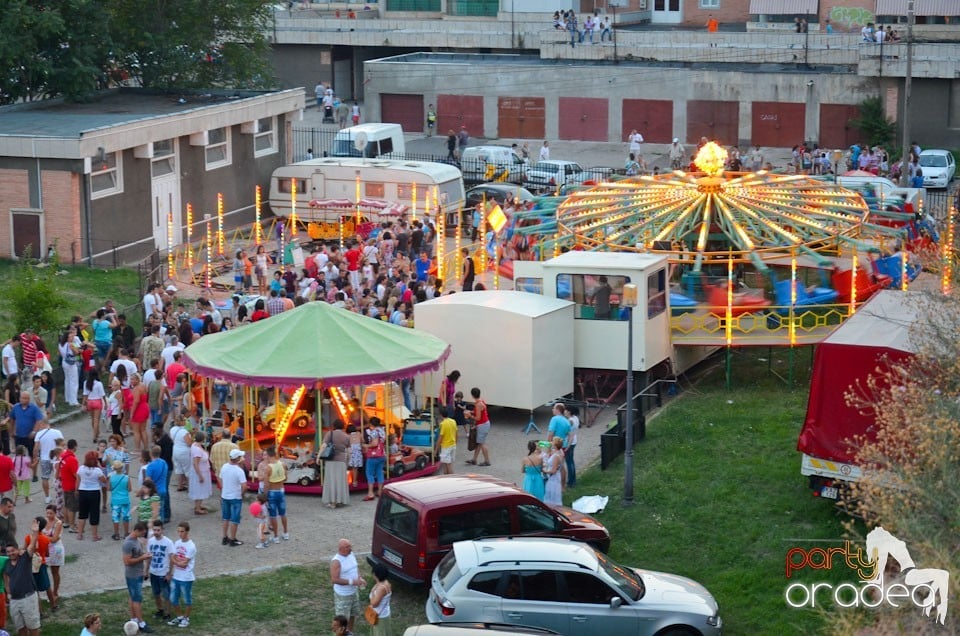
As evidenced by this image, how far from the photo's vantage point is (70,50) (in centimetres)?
4247

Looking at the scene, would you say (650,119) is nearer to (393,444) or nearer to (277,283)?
(277,283)

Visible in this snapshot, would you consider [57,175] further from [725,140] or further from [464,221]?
[725,140]

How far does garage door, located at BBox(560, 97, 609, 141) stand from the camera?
5812 cm

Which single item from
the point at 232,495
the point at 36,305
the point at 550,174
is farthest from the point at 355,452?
the point at 550,174

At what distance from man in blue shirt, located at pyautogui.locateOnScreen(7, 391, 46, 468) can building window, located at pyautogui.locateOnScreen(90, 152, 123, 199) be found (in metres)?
14.0

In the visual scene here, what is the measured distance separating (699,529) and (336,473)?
16.9 ft

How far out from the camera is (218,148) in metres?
41.7

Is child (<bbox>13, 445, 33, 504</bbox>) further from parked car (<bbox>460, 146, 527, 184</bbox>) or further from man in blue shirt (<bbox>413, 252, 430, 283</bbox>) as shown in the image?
parked car (<bbox>460, 146, 527, 184</bbox>)

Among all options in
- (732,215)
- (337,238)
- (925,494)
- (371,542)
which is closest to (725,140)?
(337,238)

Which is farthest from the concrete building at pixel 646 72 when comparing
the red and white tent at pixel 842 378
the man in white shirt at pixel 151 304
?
the red and white tent at pixel 842 378

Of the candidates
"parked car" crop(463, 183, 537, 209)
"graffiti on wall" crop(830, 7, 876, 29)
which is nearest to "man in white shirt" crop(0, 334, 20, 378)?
"parked car" crop(463, 183, 537, 209)

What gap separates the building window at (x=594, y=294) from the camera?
26.3 meters

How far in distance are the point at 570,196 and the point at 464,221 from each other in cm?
1057

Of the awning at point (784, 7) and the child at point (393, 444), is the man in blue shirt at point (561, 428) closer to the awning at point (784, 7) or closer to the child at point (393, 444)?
the child at point (393, 444)
